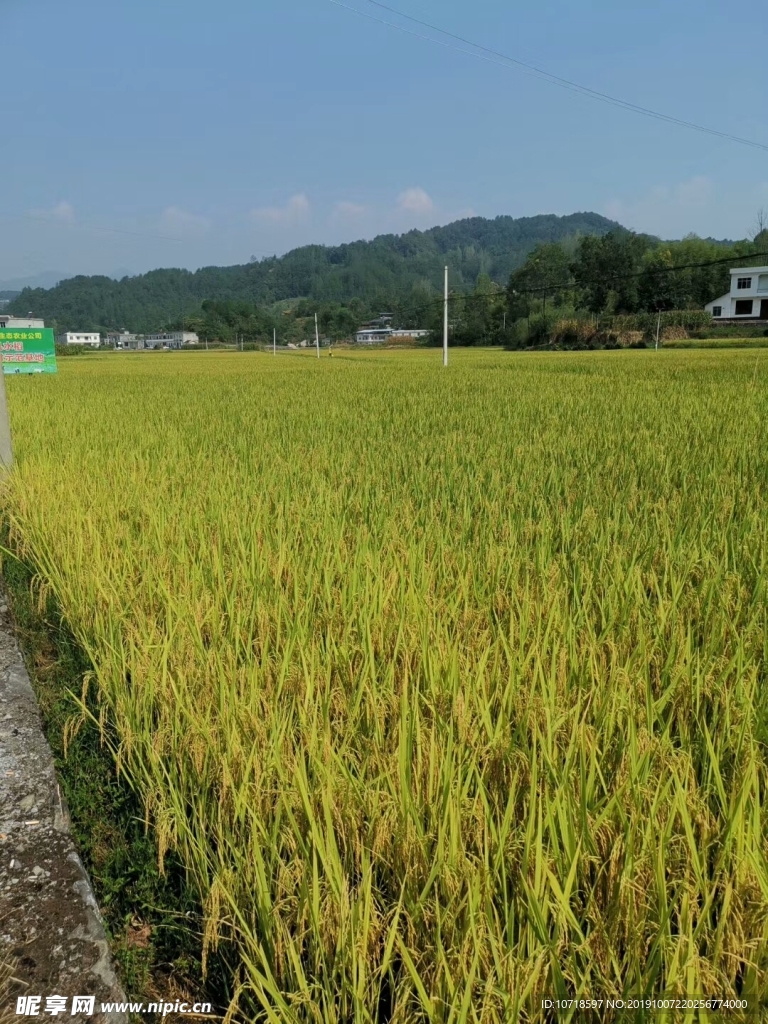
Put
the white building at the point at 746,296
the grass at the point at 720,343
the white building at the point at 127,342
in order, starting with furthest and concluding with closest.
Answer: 1. the white building at the point at 127,342
2. the white building at the point at 746,296
3. the grass at the point at 720,343

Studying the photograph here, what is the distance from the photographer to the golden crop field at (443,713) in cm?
101

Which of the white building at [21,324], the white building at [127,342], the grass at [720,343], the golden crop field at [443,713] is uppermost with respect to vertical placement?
the white building at [127,342]

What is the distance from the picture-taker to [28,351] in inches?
695

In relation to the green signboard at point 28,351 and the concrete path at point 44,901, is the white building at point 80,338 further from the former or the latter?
the concrete path at point 44,901

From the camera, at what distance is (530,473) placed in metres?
4.26

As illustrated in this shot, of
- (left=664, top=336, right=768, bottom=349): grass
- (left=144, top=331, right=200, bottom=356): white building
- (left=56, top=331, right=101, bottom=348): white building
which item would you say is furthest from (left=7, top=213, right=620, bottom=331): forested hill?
(left=664, top=336, right=768, bottom=349): grass

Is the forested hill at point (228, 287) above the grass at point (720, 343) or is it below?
above

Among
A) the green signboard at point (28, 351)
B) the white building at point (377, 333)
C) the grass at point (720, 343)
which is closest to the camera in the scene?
the green signboard at point (28, 351)

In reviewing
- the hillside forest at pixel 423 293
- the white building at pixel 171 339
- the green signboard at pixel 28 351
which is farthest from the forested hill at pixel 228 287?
the green signboard at pixel 28 351

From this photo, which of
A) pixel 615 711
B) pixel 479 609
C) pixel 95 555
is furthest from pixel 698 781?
pixel 95 555

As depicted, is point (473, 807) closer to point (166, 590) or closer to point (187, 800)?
point (187, 800)

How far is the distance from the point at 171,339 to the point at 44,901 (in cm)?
9505

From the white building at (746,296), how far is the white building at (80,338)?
75.2 meters

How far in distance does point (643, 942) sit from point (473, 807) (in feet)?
1.02
